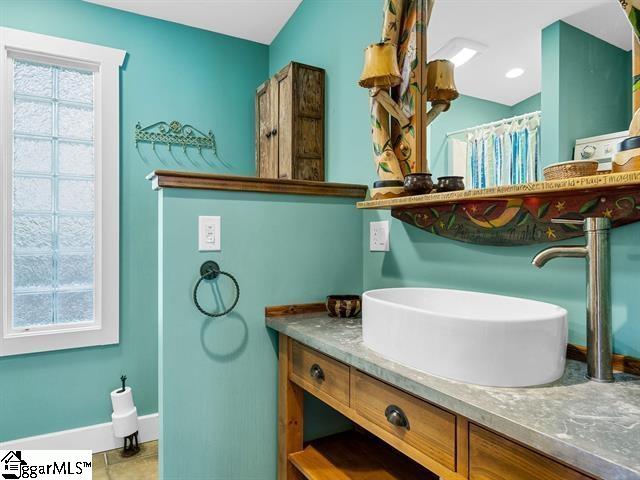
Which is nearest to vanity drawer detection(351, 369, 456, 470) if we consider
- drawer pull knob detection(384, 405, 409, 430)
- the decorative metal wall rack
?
drawer pull knob detection(384, 405, 409, 430)

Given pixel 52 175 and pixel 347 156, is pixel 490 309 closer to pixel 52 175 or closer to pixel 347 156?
pixel 347 156

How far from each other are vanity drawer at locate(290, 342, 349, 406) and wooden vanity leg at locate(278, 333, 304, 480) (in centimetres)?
5

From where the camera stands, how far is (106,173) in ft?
7.46

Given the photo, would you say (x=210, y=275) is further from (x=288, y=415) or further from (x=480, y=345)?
(x=480, y=345)

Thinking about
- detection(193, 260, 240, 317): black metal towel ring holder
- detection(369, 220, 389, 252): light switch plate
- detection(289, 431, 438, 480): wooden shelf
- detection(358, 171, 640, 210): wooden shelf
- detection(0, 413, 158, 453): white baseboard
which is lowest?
detection(0, 413, 158, 453): white baseboard

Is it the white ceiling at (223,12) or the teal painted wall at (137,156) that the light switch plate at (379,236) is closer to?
the teal painted wall at (137,156)

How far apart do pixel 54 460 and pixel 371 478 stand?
1.54m

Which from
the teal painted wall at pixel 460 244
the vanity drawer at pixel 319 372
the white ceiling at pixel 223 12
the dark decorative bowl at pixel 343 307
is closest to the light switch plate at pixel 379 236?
the teal painted wall at pixel 460 244

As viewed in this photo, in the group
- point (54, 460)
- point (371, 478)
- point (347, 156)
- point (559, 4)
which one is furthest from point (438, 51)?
point (54, 460)

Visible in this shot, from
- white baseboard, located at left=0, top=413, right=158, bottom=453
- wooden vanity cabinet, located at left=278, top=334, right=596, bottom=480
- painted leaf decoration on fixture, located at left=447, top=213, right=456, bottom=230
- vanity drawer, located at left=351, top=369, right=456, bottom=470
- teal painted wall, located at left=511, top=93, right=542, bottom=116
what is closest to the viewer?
wooden vanity cabinet, located at left=278, top=334, right=596, bottom=480

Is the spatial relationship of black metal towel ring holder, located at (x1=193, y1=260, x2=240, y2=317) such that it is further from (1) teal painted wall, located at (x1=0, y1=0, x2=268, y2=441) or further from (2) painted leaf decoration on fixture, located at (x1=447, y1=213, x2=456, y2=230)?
(1) teal painted wall, located at (x1=0, y1=0, x2=268, y2=441)

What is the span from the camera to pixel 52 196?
7.23 ft

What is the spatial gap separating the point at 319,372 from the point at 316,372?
0.02 m

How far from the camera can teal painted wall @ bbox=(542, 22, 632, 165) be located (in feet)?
2.82
